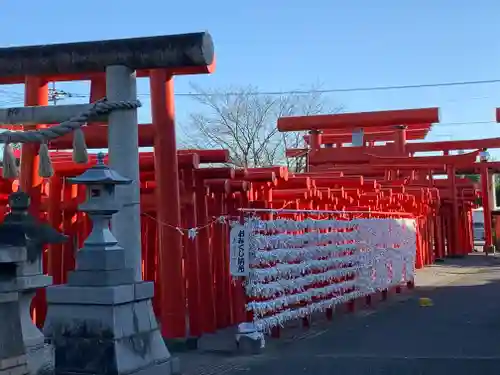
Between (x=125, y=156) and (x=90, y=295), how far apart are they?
2.09m

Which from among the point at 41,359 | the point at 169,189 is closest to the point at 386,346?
the point at 169,189

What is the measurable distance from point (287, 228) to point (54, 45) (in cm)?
441

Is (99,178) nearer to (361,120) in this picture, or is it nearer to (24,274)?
(24,274)

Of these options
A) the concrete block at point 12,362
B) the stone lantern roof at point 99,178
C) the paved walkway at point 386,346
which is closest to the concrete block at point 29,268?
the concrete block at point 12,362

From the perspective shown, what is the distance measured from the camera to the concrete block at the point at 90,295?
6.52m

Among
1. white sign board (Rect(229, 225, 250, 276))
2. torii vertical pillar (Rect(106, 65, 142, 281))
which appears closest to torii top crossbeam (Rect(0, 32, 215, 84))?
torii vertical pillar (Rect(106, 65, 142, 281))

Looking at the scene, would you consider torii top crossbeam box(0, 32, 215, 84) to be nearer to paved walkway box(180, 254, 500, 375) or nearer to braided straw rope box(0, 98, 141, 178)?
braided straw rope box(0, 98, 141, 178)

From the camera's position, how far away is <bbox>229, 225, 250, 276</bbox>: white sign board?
31.7 feet

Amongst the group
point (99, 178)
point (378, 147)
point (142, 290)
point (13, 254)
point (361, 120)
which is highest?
point (361, 120)

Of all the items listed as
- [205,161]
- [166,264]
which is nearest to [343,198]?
[205,161]

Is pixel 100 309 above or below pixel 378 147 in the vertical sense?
below

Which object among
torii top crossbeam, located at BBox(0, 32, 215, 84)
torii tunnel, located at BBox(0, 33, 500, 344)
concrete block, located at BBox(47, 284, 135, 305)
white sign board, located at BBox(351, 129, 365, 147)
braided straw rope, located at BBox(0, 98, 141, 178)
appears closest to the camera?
concrete block, located at BBox(47, 284, 135, 305)

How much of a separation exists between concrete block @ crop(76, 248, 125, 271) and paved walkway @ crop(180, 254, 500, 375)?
2256 millimetres

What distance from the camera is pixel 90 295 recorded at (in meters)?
6.59
